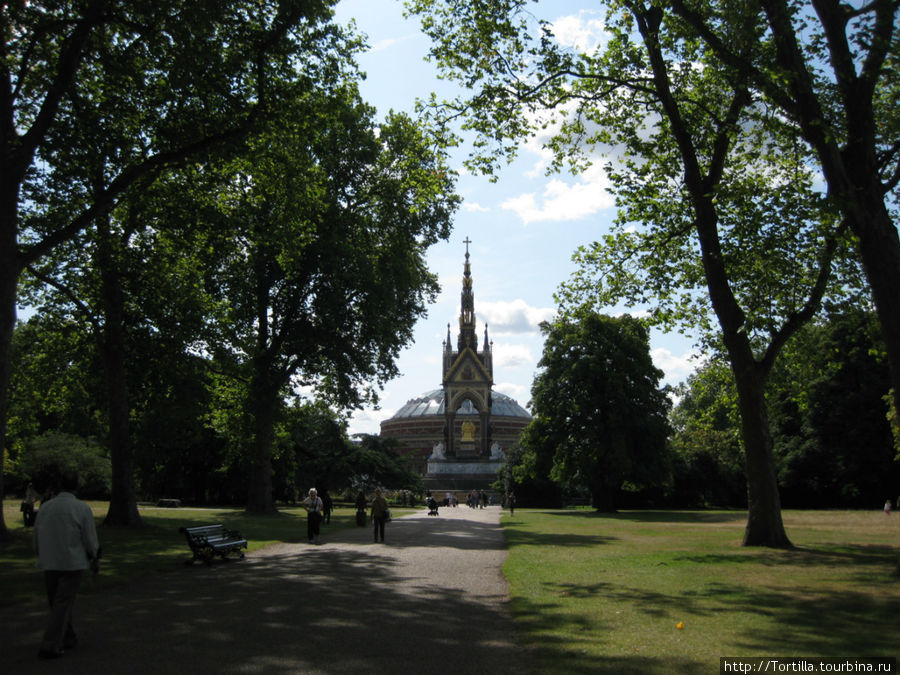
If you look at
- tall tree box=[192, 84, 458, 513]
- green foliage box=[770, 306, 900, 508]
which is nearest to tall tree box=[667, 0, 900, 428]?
tall tree box=[192, 84, 458, 513]

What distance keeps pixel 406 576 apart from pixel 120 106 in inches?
461

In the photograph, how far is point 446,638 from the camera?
742cm

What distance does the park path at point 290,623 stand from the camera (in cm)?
640

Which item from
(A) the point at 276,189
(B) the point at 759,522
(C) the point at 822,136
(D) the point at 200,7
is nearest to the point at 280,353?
(A) the point at 276,189

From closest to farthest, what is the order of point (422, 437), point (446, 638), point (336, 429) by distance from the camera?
point (446, 638) → point (336, 429) → point (422, 437)

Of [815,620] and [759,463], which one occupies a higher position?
[759,463]

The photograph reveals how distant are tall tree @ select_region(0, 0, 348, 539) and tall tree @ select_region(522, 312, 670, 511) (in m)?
26.2

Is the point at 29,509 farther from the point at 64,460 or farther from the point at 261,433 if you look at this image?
the point at 64,460

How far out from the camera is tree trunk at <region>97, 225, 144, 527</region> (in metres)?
20.6

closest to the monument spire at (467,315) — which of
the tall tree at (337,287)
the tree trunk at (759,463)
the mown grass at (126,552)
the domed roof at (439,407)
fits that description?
the domed roof at (439,407)

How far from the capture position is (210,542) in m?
13.9

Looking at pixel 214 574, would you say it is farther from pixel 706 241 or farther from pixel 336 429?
pixel 336 429

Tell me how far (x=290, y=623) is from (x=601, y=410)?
35.2 metres

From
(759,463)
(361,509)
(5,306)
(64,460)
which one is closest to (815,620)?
(759,463)
